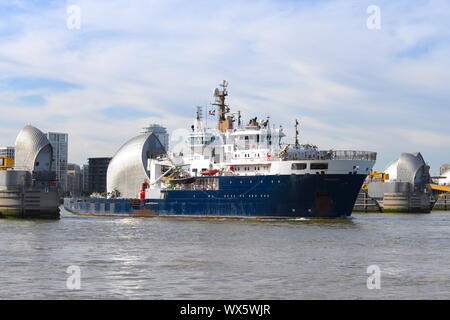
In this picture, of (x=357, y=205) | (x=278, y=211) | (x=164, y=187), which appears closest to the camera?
(x=278, y=211)

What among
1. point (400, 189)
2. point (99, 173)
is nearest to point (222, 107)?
point (400, 189)

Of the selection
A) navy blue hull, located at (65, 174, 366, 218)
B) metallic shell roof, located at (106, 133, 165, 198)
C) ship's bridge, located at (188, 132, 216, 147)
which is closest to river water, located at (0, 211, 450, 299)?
navy blue hull, located at (65, 174, 366, 218)

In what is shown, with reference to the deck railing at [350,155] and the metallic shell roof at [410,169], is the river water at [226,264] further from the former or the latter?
the metallic shell roof at [410,169]

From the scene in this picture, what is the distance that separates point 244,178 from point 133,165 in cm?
2698

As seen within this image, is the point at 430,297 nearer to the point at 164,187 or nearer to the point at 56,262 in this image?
the point at 56,262

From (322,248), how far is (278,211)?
22.8 m

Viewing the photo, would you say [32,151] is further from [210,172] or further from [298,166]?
[298,166]

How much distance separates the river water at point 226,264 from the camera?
71.8ft

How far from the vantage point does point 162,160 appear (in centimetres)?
7431

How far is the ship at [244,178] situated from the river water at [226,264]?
32.6ft

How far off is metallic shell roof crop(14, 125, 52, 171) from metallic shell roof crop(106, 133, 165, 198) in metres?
12.7

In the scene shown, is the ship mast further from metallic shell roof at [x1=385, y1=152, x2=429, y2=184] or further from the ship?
metallic shell roof at [x1=385, y1=152, x2=429, y2=184]

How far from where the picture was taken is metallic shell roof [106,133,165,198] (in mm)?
81500
